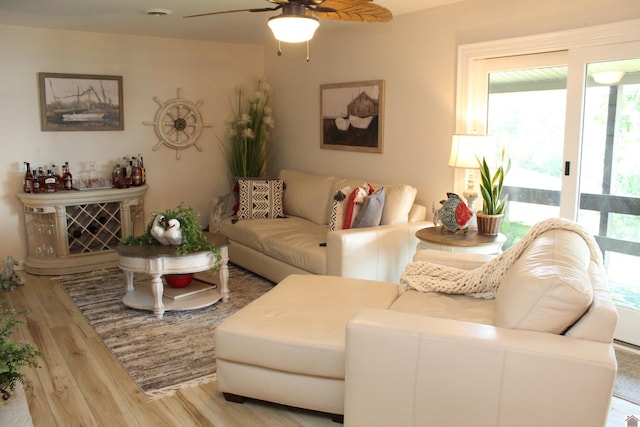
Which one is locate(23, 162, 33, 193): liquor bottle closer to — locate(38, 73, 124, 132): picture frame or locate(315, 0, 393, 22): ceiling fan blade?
locate(38, 73, 124, 132): picture frame

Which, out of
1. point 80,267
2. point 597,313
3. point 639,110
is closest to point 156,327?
point 80,267

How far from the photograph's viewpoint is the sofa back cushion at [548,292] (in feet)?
6.20

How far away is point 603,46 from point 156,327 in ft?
11.0

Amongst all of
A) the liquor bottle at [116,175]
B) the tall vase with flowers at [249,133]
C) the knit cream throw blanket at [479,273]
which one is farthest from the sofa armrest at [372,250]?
the liquor bottle at [116,175]

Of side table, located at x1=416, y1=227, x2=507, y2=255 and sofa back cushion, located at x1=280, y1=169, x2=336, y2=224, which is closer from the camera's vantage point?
side table, located at x1=416, y1=227, x2=507, y2=255

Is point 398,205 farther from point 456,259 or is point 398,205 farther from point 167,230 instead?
point 167,230

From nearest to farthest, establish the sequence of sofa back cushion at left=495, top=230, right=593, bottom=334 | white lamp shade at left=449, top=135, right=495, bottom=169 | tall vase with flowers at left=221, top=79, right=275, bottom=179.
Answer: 1. sofa back cushion at left=495, top=230, right=593, bottom=334
2. white lamp shade at left=449, top=135, right=495, bottom=169
3. tall vase with flowers at left=221, top=79, right=275, bottom=179

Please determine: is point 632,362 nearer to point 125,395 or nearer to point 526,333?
point 526,333

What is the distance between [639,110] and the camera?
10.5 ft

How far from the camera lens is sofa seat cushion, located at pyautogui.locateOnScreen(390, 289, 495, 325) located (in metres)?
2.55

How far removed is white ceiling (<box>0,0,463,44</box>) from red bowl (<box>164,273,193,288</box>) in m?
2.04

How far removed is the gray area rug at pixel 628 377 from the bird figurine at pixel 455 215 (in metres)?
1.18

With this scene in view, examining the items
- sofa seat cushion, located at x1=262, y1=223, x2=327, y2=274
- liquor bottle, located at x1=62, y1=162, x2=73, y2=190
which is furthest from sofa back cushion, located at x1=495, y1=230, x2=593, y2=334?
liquor bottle, located at x1=62, y1=162, x2=73, y2=190

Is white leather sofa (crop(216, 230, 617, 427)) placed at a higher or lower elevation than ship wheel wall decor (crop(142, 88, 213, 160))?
lower
